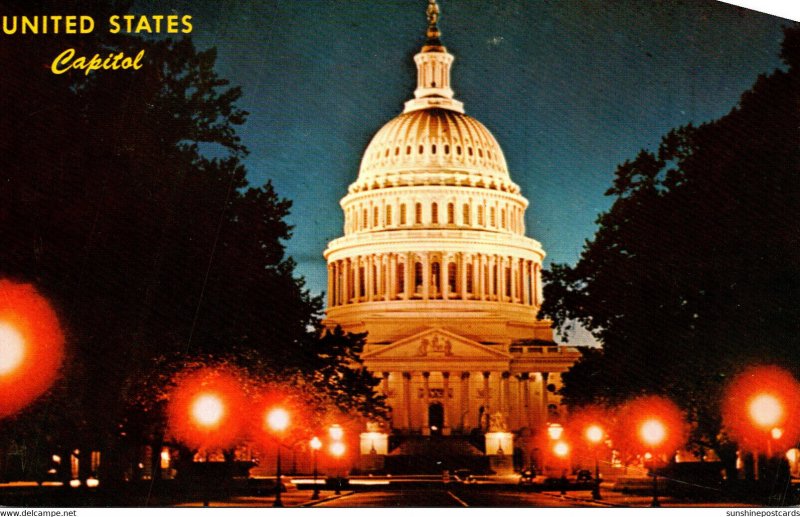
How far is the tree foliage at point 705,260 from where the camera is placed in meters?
38.1

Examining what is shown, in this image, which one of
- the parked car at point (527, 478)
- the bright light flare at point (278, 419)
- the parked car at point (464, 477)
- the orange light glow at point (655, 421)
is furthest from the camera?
the parked car at point (464, 477)

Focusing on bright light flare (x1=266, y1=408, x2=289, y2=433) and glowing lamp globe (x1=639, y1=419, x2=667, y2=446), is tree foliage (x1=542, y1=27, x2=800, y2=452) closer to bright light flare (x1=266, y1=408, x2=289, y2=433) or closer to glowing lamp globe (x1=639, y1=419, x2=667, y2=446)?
glowing lamp globe (x1=639, y1=419, x2=667, y2=446)

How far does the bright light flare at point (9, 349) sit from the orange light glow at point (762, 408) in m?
16.2

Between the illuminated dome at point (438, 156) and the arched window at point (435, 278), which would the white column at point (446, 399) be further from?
the illuminated dome at point (438, 156)

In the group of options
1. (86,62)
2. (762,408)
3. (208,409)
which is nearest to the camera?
(762,408)

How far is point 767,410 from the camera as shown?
33.8 m

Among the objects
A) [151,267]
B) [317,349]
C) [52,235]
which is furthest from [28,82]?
[317,349]

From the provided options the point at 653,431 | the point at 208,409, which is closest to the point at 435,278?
the point at 653,431

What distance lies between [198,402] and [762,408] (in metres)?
13.7

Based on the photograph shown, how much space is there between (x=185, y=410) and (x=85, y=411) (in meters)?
3.82

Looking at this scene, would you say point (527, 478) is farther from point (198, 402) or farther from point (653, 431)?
point (198, 402)

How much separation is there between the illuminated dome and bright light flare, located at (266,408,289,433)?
312 ft

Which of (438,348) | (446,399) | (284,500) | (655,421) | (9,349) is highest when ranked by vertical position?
(438,348)

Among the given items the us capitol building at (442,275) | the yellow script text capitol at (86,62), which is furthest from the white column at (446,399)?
the yellow script text capitol at (86,62)
